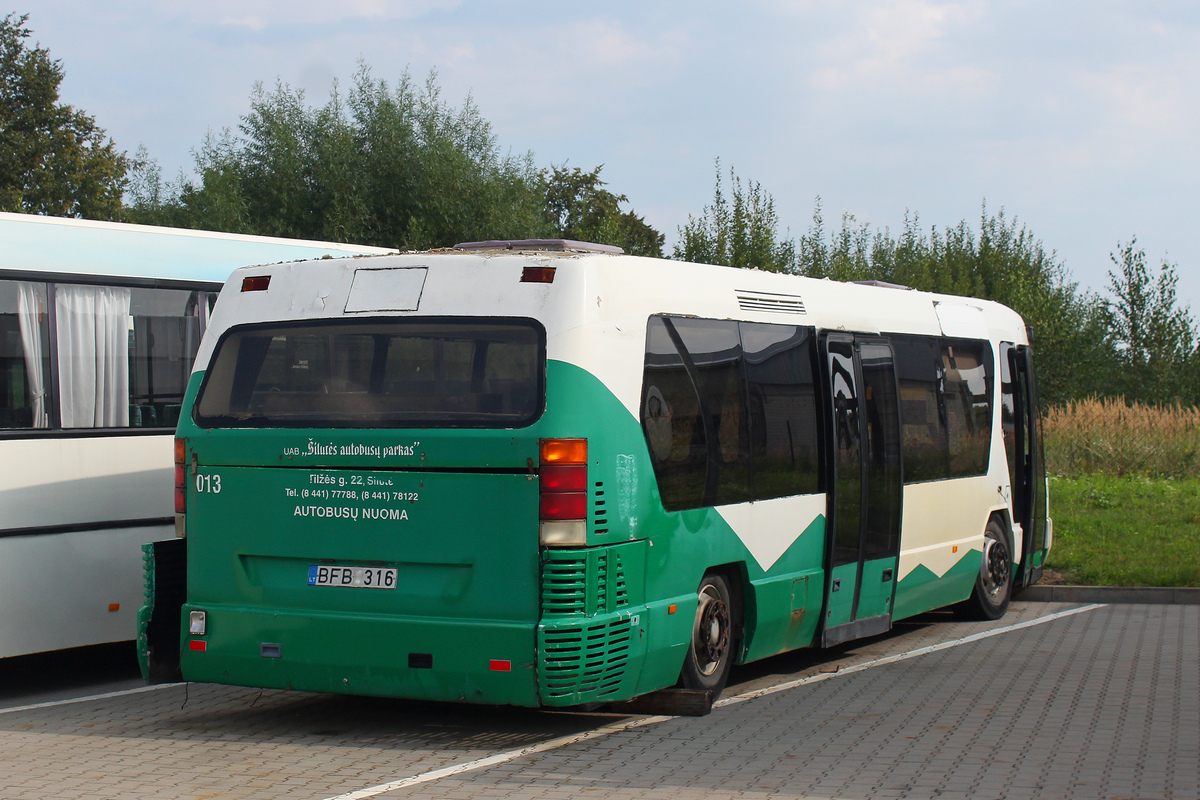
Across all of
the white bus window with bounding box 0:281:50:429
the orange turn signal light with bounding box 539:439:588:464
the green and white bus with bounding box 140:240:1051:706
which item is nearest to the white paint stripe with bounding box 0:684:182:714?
the green and white bus with bounding box 140:240:1051:706

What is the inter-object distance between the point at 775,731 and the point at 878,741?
573 millimetres

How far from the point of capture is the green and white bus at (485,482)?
7.15 meters

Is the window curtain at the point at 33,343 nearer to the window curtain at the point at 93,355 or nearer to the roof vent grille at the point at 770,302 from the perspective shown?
the window curtain at the point at 93,355

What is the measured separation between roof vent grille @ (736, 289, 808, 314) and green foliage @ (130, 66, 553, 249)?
23.6m

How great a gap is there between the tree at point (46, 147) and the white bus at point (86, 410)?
38703 millimetres

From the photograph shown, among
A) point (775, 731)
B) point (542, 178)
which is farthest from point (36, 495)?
point (542, 178)

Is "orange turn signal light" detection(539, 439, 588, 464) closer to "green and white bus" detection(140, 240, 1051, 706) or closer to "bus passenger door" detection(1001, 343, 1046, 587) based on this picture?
"green and white bus" detection(140, 240, 1051, 706)

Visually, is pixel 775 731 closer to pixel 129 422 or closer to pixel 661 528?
pixel 661 528

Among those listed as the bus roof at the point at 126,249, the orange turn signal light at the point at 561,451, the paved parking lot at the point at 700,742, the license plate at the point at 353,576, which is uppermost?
the bus roof at the point at 126,249

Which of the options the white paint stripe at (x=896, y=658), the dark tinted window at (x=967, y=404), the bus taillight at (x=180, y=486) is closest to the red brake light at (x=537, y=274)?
the bus taillight at (x=180, y=486)

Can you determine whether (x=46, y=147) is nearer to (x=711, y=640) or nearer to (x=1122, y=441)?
(x=1122, y=441)

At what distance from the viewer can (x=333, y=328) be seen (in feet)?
25.6

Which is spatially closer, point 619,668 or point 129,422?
point 619,668

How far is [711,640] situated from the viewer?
8.36 metres
